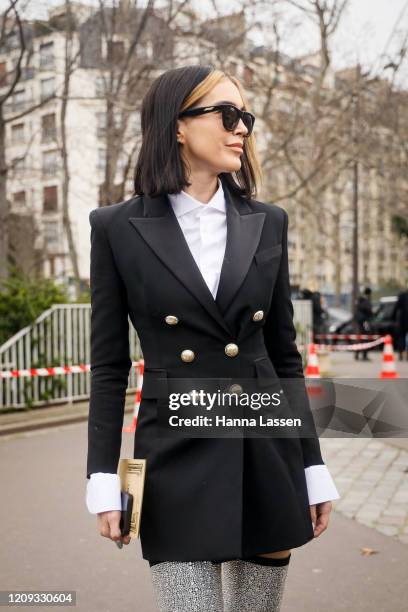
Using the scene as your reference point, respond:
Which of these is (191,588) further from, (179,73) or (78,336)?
(78,336)

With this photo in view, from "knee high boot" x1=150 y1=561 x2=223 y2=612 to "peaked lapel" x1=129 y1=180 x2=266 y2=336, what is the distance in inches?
22.8

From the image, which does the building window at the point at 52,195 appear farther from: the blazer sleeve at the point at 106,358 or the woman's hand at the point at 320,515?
the woman's hand at the point at 320,515

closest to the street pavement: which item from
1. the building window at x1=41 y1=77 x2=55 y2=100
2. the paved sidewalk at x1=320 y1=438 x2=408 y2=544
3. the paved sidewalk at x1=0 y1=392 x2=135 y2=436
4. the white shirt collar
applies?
the paved sidewalk at x1=320 y1=438 x2=408 y2=544

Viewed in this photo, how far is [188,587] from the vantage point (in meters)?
1.89

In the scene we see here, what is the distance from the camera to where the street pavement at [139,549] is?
4.19 meters

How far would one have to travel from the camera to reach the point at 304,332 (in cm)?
1747

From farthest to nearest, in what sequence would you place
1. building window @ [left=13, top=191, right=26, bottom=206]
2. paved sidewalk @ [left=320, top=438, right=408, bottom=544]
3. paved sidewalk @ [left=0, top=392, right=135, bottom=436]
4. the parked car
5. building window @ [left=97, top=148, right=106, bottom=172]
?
building window @ [left=13, top=191, right=26, bottom=206] < building window @ [left=97, top=148, right=106, bottom=172] < the parked car < paved sidewalk @ [left=0, top=392, right=135, bottom=436] < paved sidewalk @ [left=320, top=438, right=408, bottom=544]

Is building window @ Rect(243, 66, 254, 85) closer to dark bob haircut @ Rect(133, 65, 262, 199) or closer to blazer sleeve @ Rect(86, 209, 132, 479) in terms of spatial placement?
dark bob haircut @ Rect(133, 65, 262, 199)

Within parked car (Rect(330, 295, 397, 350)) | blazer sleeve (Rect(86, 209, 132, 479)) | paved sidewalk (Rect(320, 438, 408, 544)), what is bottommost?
parked car (Rect(330, 295, 397, 350))

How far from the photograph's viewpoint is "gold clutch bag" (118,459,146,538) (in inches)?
73.8

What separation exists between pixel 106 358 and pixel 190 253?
34 cm

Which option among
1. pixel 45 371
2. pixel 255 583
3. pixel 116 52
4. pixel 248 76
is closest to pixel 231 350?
pixel 255 583

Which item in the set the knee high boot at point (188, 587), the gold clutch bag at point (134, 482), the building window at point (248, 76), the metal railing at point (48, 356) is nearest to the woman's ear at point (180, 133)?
the gold clutch bag at point (134, 482)

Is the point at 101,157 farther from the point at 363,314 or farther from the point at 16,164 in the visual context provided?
the point at 16,164
